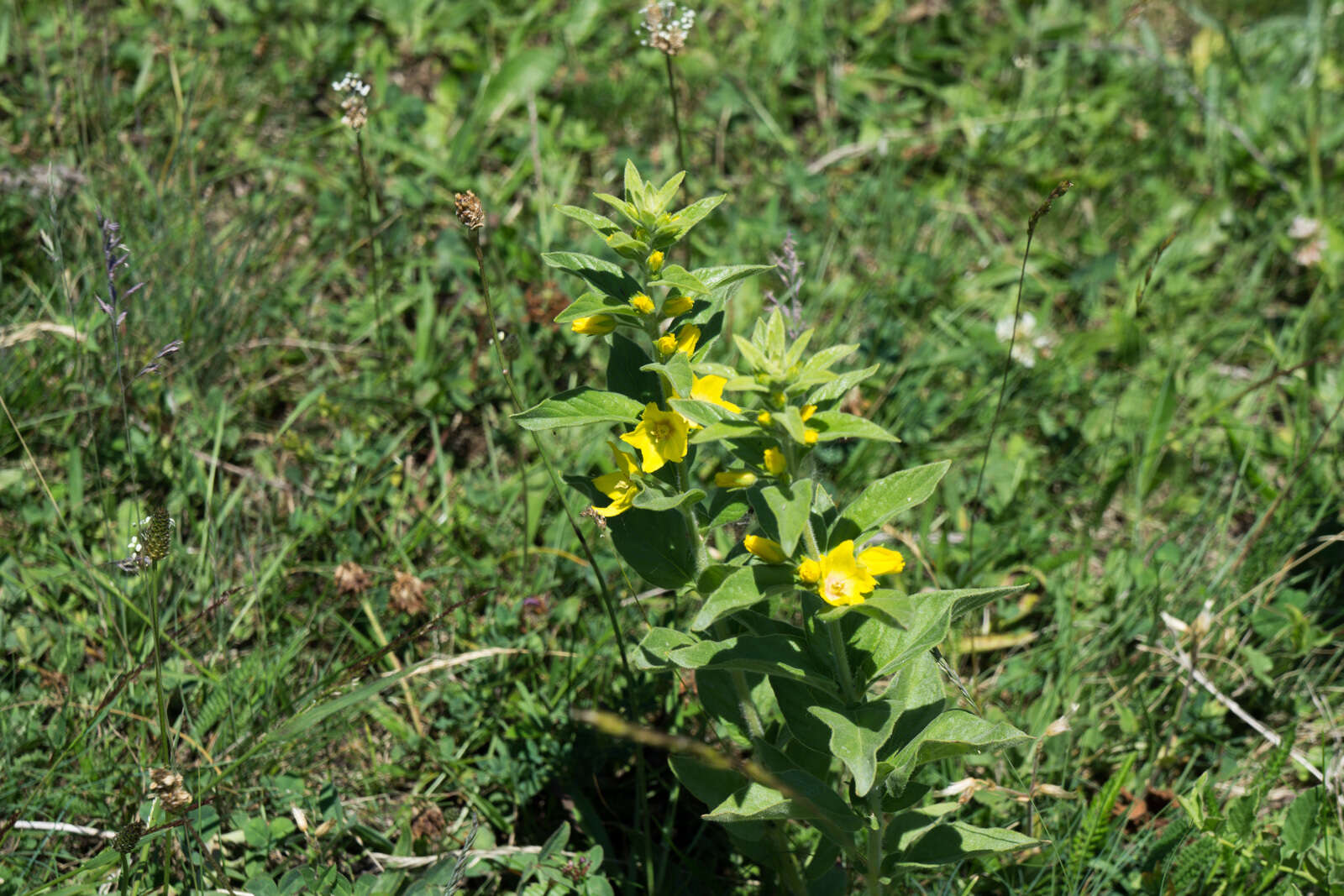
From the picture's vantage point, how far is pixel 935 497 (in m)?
3.17

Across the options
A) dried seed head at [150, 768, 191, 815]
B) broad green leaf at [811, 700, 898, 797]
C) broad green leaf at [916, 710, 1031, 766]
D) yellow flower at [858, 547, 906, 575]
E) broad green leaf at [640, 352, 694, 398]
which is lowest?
dried seed head at [150, 768, 191, 815]

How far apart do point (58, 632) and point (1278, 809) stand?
114 inches

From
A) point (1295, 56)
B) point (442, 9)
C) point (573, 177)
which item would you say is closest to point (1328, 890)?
point (573, 177)

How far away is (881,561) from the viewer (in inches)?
61.4

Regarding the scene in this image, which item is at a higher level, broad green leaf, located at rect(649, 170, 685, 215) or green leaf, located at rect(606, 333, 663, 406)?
broad green leaf, located at rect(649, 170, 685, 215)

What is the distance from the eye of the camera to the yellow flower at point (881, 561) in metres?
1.55

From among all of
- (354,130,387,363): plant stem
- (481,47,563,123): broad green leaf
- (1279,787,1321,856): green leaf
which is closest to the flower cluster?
(1279,787,1321,856): green leaf

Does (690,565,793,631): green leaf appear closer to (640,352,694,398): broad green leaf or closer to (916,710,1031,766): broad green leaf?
(640,352,694,398): broad green leaf

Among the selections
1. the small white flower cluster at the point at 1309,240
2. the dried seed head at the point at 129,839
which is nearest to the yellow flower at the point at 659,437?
the dried seed head at the point at 129,839

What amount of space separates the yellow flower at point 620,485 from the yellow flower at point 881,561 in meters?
0.39

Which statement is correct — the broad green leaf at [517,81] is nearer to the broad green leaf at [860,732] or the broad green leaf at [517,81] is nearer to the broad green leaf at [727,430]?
the broad green leaf at [727,430]

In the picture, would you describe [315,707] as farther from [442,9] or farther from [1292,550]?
[442,9]

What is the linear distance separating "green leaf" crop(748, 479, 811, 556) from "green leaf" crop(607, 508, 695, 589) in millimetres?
294

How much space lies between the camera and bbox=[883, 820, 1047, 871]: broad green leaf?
189 centimetres
